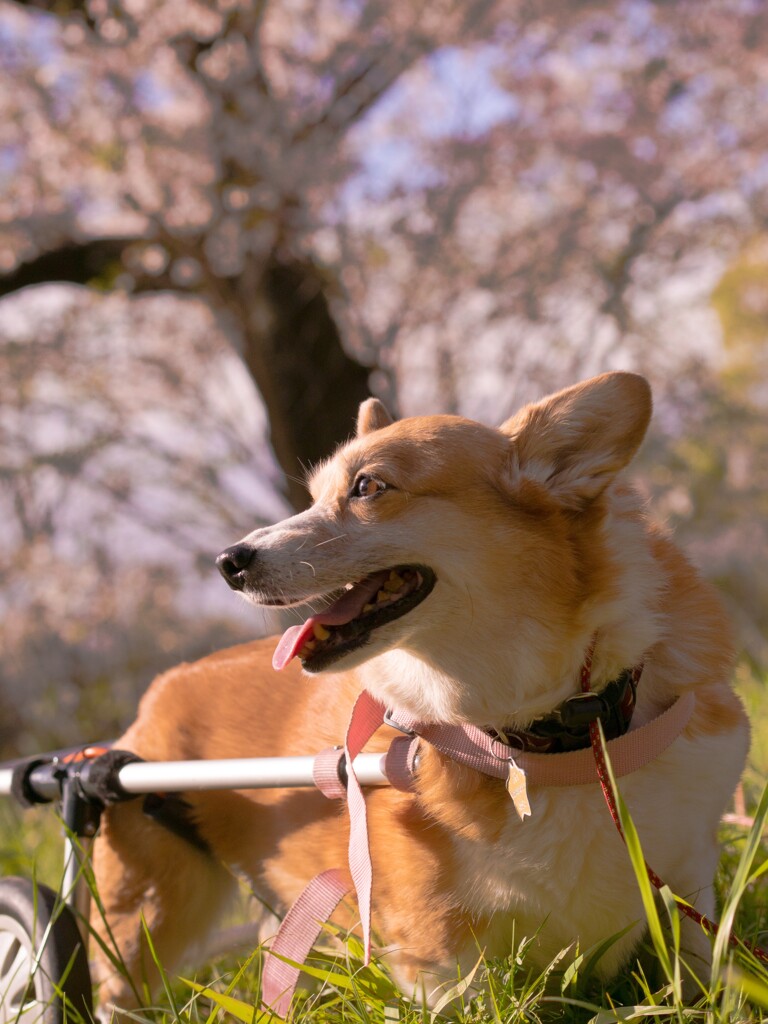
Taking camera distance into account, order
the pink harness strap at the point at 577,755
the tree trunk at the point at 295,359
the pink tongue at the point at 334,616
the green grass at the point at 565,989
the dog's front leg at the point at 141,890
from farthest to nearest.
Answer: the tree trunk at the point at 295,359 → the dog's front leg at the point at 141,890 → the pink tongue at the point at 334,616 → the pink harness strap at the point at 577,755 → the green grass at the point at 565,989

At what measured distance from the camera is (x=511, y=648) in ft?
6.55

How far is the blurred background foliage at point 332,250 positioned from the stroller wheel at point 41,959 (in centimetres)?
437

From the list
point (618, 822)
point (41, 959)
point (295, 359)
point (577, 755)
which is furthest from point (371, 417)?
point (295, 359)

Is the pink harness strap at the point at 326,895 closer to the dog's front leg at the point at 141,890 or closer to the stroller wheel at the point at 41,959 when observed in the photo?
the stroller wheel at the point at 41,959

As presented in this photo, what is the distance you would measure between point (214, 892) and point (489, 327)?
589 cm

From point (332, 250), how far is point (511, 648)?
610 cm

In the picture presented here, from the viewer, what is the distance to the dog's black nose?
2004 millimetres

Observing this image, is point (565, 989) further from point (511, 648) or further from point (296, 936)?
point (511, 648)

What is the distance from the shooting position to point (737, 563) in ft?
29.8

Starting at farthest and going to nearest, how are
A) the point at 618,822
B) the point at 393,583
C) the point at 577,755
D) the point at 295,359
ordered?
the point at 295,359 < the point at 393,583 < the point at 577,755 < the point at 618,822

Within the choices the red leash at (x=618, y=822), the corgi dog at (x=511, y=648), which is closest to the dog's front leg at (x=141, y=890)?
the corgi dog at (x=511, y=648)

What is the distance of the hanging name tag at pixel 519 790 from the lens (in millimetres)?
1812

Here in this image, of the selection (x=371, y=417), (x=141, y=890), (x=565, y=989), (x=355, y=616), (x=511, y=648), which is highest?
(x=371, y=417)

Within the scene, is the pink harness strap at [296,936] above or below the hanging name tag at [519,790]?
below
